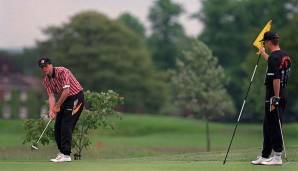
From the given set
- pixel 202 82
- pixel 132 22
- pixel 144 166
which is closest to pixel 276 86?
pixel 144 166

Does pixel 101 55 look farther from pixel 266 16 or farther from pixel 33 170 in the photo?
pixel 33 170

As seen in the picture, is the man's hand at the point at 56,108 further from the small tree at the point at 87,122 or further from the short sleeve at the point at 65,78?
the small tree at the point at 87,122

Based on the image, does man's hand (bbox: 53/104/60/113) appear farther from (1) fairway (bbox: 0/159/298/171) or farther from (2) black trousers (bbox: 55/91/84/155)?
(1) fairway (bbox: 0/159/298/171)

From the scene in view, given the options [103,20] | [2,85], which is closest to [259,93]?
[103,20]

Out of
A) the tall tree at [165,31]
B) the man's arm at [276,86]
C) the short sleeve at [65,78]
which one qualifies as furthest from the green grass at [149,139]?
the tall tree at [165,31]

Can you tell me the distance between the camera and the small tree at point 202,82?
40250mm

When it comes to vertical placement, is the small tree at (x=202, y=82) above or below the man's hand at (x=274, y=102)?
above

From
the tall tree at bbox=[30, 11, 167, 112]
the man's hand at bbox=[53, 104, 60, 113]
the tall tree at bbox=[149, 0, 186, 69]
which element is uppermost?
the tall tree at bbox=[149, 0, 186, 69]

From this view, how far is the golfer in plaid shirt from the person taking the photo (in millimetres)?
13086

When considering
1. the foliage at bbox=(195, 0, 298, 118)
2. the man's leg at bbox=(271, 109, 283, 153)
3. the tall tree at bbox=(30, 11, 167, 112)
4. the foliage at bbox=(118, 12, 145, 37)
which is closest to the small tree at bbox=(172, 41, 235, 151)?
the man's leg at bbox=(271, 109, 283, 153)

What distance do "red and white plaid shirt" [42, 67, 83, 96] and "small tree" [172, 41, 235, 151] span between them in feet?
88.0

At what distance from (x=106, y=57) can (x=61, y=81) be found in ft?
229

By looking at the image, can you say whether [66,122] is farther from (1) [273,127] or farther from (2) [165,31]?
(2) [165,31]

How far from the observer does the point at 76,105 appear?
43.8ft
